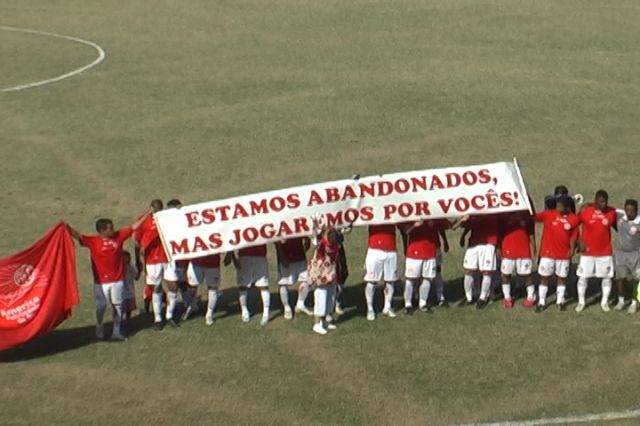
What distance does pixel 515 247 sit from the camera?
20531 mm

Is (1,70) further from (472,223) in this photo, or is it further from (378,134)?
(472,223)

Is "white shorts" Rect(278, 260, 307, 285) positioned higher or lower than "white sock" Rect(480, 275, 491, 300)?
higher

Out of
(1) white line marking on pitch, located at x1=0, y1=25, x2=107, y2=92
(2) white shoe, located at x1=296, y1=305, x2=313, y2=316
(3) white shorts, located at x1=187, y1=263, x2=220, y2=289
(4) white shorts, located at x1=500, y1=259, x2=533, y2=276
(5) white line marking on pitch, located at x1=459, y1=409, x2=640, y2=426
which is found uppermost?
(1) white line marking on pitch, located at x1=0, y1=25, x2=107, y2=92

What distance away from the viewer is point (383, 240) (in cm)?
2025

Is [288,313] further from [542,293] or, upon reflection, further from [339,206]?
[542,293]

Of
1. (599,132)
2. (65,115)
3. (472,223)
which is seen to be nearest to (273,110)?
(65,115)

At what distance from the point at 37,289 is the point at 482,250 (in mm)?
7321

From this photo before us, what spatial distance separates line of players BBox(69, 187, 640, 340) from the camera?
2012 centimetres

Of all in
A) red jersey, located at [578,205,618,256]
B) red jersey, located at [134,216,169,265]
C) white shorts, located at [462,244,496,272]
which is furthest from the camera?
white shorts, located at [462,244,496,272]

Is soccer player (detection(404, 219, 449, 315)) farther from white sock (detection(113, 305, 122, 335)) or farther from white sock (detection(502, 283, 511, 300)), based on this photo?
white sock (detection(113, 305, 122, 335))

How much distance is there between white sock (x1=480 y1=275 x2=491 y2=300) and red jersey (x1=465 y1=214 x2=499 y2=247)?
1.95 feet

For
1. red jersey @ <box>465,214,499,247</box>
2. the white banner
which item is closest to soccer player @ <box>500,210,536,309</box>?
red jersey @ <box>465,214,499,247</box>

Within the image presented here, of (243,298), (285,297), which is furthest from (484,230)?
(243,298)

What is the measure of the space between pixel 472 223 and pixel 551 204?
4.72ft
